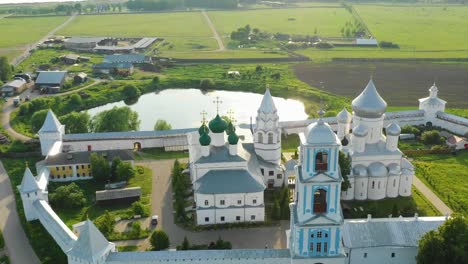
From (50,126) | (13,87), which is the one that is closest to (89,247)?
(50,126)

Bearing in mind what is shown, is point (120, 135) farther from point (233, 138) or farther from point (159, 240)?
point (159, 240)

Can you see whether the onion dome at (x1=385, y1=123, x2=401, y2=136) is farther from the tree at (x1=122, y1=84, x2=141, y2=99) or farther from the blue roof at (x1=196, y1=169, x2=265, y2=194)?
the tree at (x1=122, y1=84, x2=141, y2=99)

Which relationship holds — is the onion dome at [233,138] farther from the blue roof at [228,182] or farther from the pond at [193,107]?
the pond at [193,107]

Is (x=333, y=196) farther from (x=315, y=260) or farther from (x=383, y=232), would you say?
(x=383, y=232)

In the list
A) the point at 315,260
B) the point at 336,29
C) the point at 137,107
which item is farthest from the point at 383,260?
the point at 336,29

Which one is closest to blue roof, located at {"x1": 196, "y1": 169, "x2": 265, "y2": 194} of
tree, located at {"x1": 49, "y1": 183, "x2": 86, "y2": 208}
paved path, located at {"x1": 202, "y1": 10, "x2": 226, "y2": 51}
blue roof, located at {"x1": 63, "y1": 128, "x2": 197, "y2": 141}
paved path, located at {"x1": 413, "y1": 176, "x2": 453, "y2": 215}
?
tree, located at {"x1": 49, "y1": 183, "x2": 86, "y2": 208}
